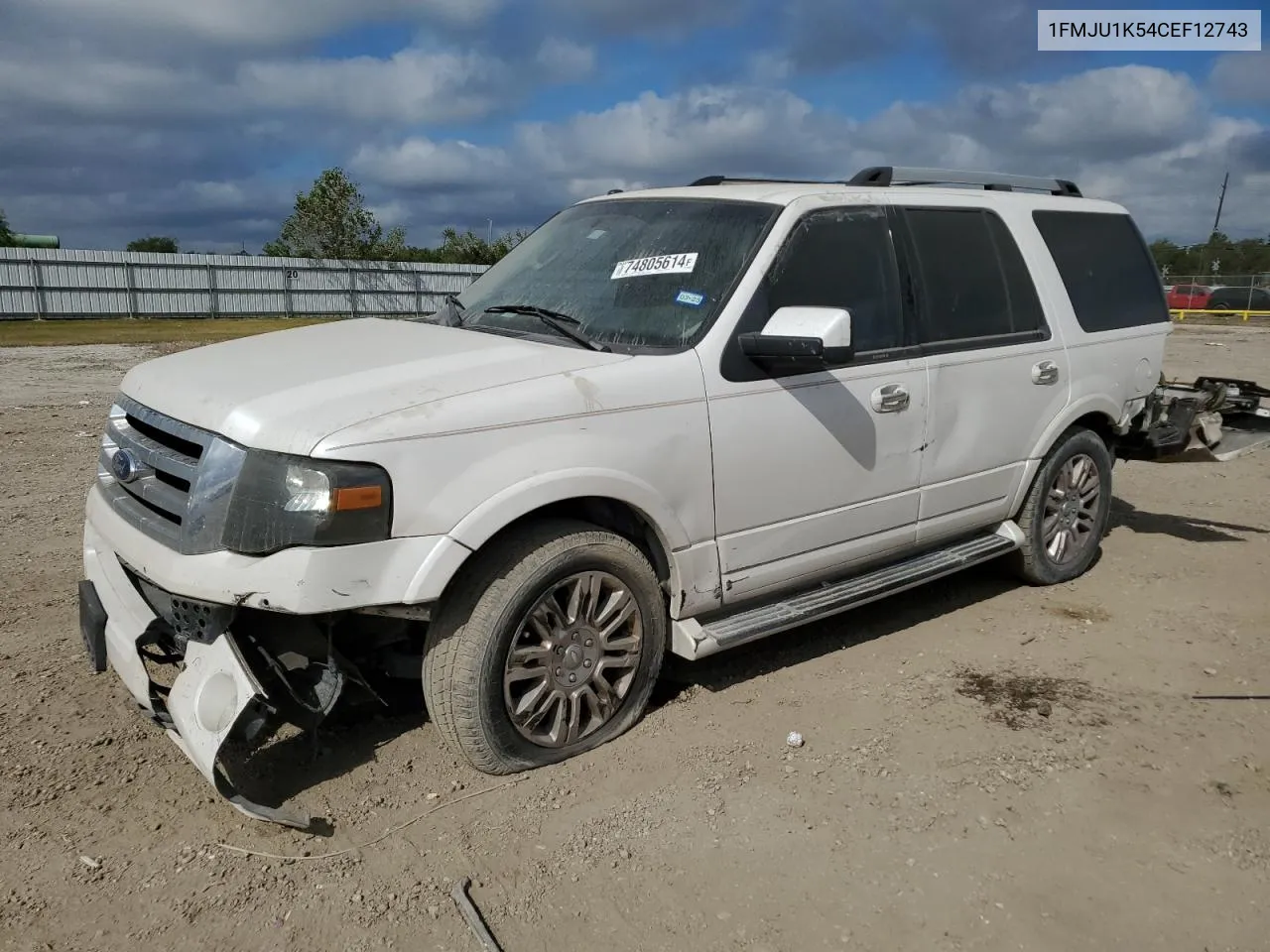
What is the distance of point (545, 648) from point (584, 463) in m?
0.66

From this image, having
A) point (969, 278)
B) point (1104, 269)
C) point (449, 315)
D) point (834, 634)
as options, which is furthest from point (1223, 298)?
point (449, 315)

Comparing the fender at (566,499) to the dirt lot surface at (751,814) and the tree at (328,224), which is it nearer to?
the dirt lot surface at (751,814)

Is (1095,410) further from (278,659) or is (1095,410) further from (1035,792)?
(278,659)

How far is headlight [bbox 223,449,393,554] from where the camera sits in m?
2.92

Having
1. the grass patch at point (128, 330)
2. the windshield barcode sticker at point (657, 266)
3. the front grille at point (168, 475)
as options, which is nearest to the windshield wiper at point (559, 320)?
the windshield barcode sticker at point (657, 266)

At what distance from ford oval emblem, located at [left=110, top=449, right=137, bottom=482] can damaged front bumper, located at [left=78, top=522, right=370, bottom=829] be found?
0.29 m

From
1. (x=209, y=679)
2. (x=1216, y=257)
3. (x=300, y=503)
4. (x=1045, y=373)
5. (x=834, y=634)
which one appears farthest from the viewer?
(x=1216, y=257)

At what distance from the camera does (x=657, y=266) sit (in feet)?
13.2

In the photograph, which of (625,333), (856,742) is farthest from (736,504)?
(856,742)

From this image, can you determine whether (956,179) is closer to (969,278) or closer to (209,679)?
(969,278)

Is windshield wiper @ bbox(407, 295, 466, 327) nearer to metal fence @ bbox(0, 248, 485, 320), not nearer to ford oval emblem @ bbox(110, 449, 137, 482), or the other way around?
ford oval emblem @ bbox(110, 449, 137, 482)

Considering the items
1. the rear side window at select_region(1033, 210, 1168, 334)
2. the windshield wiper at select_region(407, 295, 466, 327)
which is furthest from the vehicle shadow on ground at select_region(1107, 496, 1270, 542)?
the windshield wiper at select_region(407, 295, 466, 327)

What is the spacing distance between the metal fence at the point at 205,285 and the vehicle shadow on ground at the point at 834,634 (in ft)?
82.8

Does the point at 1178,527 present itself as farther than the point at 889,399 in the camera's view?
Yes
